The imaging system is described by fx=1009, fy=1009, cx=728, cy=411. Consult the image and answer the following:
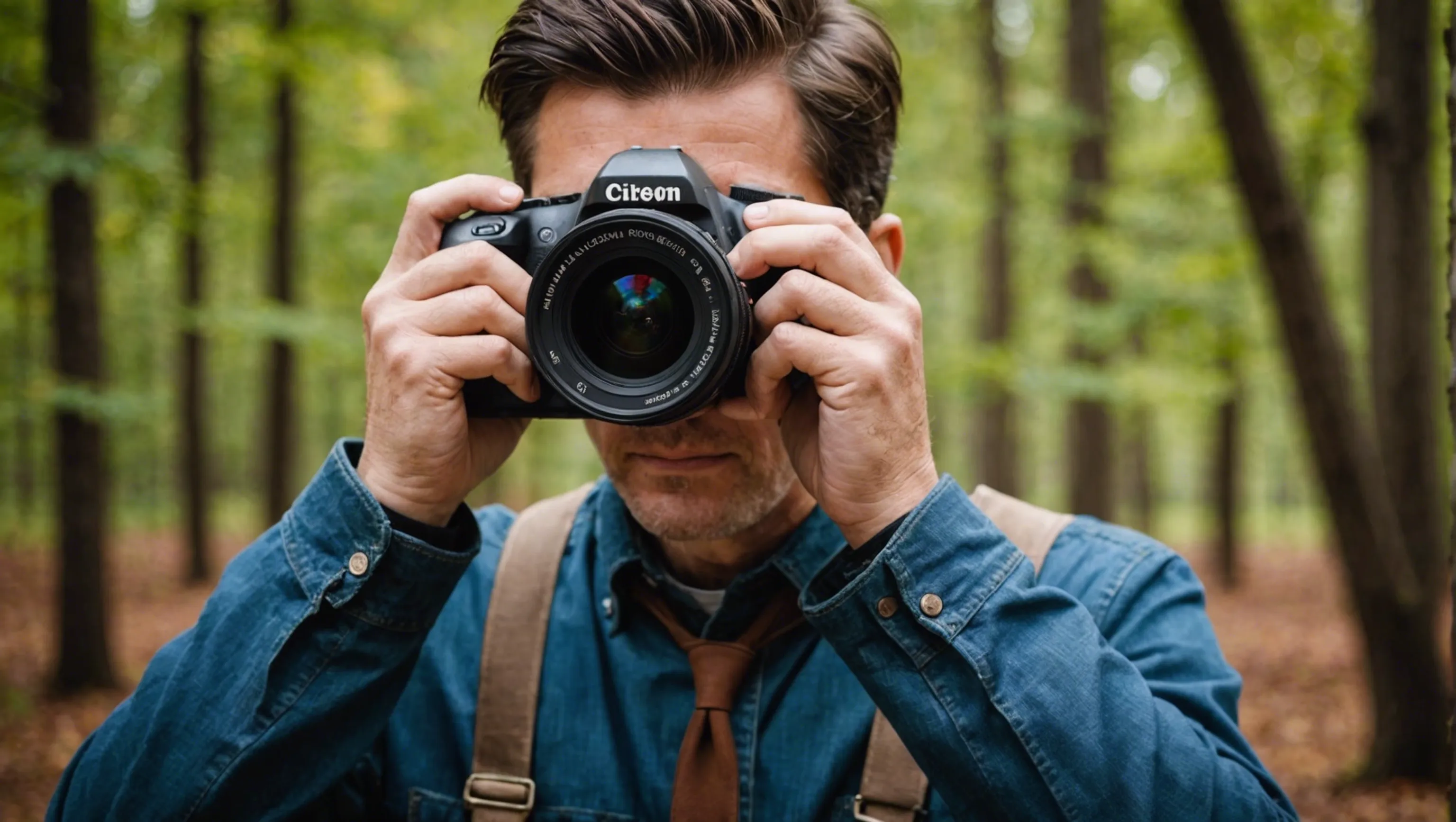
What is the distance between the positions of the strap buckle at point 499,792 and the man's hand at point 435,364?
407mm

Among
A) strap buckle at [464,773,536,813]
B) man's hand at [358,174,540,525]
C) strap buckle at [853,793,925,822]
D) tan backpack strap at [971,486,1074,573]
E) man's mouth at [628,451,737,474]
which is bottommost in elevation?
strap buckle at [464,773,536,813]

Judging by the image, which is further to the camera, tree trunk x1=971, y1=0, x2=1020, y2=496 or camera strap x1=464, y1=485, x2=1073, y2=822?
tree trunk x1=971, y1=0, x2=1020, y2=496

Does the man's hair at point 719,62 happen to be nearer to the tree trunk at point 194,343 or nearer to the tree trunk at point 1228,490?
the tree trunk at point 194,343

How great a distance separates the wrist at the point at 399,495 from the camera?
1472 millimetres

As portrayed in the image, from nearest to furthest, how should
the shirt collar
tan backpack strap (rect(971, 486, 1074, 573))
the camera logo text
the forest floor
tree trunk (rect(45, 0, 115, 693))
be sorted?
the camera logo text, the shirt collar, tan backpack strap (rect(971, 486, 1074, 573)), the forest floor, tree trunk (rect(45, 0, 115, 693))

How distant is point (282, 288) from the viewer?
8.98 m

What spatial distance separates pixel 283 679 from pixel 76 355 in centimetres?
590

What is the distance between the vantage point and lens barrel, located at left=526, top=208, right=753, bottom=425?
139cm

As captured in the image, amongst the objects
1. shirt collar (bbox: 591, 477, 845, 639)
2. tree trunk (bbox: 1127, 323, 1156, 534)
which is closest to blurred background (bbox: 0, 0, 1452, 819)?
tree trunk (bbox: 1127, 323, 1156, 534)

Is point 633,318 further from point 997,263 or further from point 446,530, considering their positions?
point 997,263

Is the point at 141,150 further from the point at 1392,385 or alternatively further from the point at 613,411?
the point at 1392,385

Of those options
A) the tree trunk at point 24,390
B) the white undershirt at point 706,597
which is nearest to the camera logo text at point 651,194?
the white undershirt at point 706,597

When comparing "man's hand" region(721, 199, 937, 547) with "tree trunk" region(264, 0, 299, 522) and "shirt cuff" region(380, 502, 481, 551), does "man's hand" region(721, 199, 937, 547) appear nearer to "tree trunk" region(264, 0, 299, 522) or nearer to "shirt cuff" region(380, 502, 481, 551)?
"shirt cuff" region(380, 502, 481, 551)

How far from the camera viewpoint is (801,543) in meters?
1.61
